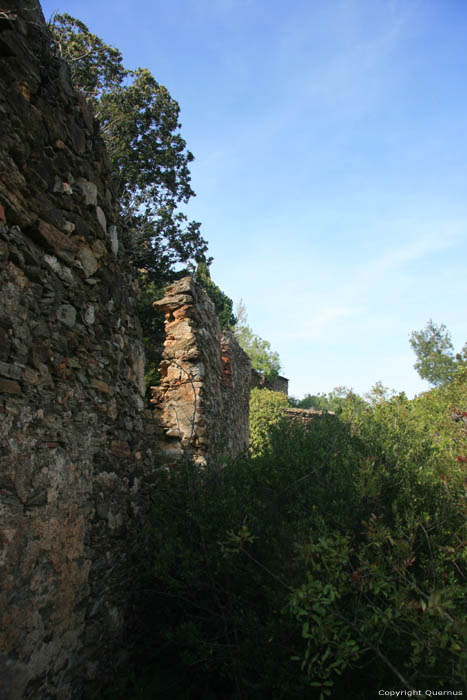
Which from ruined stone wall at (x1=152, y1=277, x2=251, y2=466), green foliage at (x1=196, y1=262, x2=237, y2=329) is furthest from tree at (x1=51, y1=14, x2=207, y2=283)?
ruined stone wall at (x1=152, y1=277, x2=251, y2=466)

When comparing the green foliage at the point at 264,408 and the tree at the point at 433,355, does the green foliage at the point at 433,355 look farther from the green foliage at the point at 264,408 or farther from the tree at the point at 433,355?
the green foliage at the point at 264,408

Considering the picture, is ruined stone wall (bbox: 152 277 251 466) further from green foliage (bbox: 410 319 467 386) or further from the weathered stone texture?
green foliage (bbox: 410 319 467 386)

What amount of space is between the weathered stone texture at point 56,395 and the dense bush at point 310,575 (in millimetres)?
449

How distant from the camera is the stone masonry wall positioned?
1.86 metres

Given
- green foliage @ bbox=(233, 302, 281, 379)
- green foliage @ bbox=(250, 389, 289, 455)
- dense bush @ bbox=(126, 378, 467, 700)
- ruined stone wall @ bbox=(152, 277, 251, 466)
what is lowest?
dense bush @ bbox=(126, 378, 467, 700)

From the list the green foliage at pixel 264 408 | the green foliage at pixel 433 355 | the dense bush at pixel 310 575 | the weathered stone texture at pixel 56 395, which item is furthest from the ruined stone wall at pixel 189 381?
the green foliage at pixel 433 355

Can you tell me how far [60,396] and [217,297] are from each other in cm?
2095

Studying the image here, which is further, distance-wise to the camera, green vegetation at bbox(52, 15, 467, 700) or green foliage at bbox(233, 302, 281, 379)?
green foliage at bbox(233, 302, 281, 379)

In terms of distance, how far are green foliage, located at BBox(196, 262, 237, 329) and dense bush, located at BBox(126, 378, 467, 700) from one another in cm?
1664

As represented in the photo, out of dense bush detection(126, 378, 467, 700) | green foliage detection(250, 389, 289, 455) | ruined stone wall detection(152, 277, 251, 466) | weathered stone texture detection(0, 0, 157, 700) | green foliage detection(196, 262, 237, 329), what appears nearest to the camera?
weathered stone texture detection(0, 0, 157, 700)

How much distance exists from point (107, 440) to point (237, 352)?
18.1 feet

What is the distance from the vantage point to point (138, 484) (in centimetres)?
316

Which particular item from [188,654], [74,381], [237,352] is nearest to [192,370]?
[74,381]

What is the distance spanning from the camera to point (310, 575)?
78.3 inches
